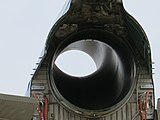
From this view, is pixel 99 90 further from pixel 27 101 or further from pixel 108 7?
pixel 27 101

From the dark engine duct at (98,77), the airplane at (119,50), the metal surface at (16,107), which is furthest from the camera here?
the dark engine duct at (98,77)

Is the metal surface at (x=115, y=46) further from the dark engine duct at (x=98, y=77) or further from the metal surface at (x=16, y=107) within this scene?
the metal surface at (x=16, y=107)

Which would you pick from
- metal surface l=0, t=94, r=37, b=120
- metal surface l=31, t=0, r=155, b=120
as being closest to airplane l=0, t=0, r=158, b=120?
metal surface l=31, t=0, r=155, b=120

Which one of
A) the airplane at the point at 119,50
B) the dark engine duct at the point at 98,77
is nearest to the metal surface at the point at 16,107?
the airplane at the point at 119,50

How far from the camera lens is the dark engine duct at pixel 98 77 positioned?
383 inches

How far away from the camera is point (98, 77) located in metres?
13.4

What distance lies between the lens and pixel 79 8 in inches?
358

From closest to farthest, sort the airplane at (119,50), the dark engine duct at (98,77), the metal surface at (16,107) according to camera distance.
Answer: the metal surface at (16,107) → the airplane at (119,50) → the dark engine duct at (98,77)

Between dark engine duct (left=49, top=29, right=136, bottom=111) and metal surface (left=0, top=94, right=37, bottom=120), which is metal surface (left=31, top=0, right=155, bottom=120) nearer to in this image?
dark engine duct (left=49, top=29, right=136, bottom=111)

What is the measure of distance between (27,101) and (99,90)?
721 centimetres

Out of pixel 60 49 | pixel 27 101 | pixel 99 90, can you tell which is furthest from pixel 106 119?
pixel 27 101

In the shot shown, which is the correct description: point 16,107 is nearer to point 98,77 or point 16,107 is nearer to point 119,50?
point 119,50

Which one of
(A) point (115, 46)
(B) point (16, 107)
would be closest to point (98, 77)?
(A) point (115, 46)

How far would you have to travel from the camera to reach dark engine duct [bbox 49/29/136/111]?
9.73 metres
